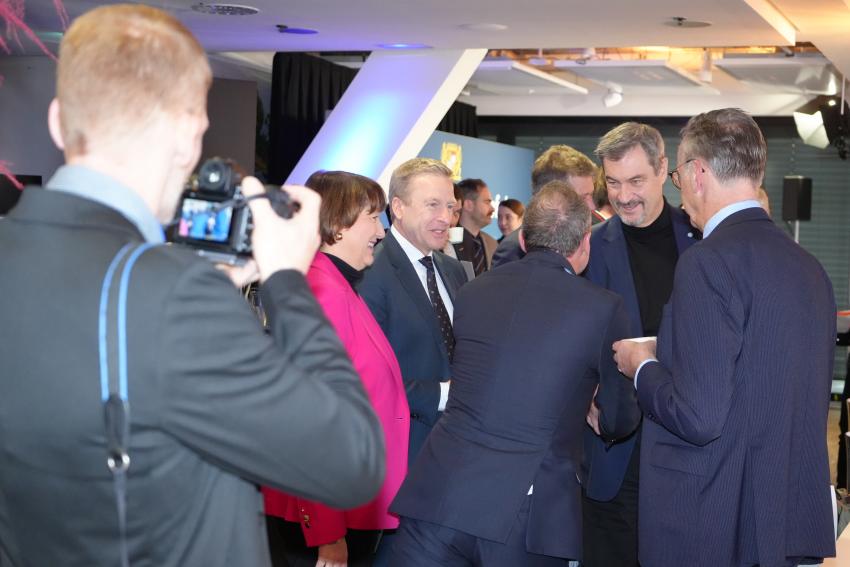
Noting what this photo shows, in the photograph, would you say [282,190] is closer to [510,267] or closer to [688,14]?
[510,267]

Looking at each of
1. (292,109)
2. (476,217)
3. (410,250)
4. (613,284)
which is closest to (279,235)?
(410,250)

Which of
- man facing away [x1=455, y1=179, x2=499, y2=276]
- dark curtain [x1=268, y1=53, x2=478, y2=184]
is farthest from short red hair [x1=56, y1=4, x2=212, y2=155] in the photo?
dark curtain [x1=268, y1=53, x2=478, y2=184]

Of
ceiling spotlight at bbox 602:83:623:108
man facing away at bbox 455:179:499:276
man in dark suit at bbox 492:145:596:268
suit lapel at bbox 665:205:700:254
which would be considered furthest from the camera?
ceiling spotlight at bbox 602:83:623:108

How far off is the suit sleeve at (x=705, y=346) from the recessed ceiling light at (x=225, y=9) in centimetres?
496

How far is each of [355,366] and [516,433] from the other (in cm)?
45

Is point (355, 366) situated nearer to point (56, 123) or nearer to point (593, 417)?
point (593, 417)

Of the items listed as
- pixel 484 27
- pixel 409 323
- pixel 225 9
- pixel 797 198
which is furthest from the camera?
pixel 797 198

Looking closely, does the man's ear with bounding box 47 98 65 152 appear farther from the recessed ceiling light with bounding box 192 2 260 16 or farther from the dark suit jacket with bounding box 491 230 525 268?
the recessed ceiling light with bounding box 192 2 260 16

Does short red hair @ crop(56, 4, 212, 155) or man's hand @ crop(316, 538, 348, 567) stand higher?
short red hair @ crop(56, 4, 212, 155)

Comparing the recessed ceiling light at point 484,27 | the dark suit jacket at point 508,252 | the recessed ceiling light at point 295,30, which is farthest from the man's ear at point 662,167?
the recessed ceiling light at point 295,30

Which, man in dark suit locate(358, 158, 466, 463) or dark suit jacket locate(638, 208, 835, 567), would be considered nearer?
dark suit jacket locate(638, 208, 835, 567)

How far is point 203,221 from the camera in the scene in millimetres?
1310

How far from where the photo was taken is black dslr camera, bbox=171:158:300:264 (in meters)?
1.30

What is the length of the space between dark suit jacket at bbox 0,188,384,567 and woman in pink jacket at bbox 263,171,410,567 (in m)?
1.45
